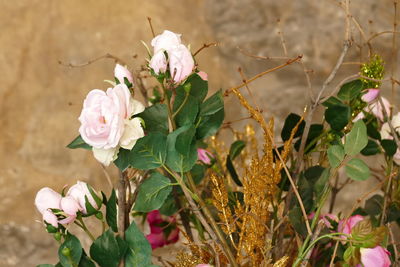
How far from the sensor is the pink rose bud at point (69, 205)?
67cm

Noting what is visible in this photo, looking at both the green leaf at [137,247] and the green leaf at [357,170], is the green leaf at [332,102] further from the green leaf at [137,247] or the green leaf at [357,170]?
the green leaf at [137,247]

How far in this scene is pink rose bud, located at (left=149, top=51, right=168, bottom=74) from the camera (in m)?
0.63

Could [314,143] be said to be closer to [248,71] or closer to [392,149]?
[392,149]

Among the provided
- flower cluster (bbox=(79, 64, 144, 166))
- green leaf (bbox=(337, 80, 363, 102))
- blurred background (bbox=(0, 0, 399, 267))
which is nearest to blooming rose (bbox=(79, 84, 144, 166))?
flower cluster (bbox=(79, 64, 144, 166))

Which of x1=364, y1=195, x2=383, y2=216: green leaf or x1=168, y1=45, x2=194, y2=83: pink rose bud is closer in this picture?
x1=168, y1=45, x2=194, y2=83: pink rose bud

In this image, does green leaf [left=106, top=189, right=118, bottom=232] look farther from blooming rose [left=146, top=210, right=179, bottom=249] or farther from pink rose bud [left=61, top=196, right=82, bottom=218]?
blooming rose [left=146, top=210, right=179, bottom=249]

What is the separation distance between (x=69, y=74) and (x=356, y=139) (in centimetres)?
76

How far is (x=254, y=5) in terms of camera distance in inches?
47.0

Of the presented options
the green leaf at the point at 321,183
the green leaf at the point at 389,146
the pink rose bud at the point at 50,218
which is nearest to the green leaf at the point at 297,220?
the green leaf at the point at 321,183

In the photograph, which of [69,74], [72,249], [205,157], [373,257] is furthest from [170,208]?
[69,74]

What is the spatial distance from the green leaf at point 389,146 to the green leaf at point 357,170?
122 millimetres

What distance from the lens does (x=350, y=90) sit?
715 millimetres

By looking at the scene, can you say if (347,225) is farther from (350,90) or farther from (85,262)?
(85,262)

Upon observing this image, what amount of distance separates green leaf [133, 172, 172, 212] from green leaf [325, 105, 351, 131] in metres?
0.19
